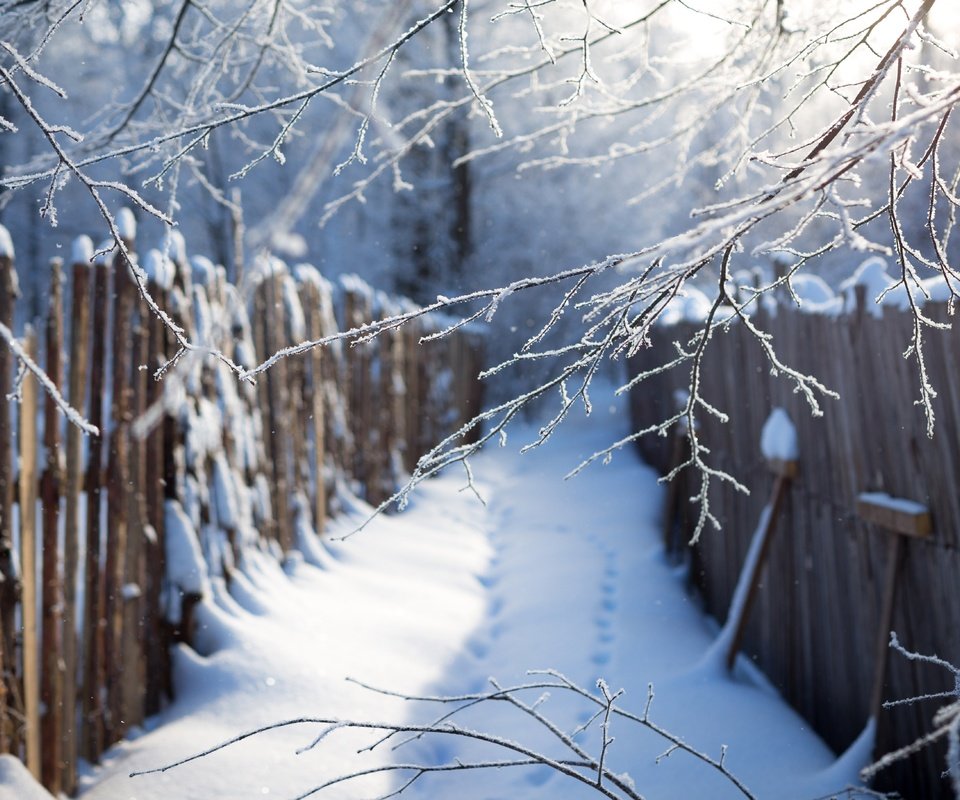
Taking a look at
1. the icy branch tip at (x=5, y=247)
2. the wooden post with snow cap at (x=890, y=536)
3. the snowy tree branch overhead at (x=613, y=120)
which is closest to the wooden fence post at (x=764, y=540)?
the snowy tree branch overhead at (x=613, y=120)

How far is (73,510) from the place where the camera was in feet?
9.16

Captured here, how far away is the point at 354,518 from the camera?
6379 millimetres

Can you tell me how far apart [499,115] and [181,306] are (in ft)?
46.4

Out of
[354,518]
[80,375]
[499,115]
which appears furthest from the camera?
[499,115]

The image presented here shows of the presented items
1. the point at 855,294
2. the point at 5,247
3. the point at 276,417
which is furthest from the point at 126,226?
the point at 855,294

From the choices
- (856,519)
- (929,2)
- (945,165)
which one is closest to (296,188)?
(929,2)

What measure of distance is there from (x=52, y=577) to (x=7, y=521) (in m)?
0.30

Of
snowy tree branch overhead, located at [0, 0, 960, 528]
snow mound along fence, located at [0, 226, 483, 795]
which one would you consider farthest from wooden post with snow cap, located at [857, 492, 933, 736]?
snow mound along fence, located at [0, 226, 483, 795]

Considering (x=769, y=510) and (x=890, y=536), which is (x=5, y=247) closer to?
(x=890, y=536)

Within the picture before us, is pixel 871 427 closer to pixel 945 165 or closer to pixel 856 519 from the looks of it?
pixel 856 519

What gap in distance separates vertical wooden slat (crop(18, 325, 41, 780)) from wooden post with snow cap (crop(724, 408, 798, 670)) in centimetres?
313

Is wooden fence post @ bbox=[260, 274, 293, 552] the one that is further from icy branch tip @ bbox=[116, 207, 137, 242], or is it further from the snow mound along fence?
icy branch tip @ bbox=[116, 207, 137, 242]

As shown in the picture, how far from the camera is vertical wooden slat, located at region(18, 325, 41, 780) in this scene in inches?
97.3

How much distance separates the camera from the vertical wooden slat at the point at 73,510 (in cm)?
268
